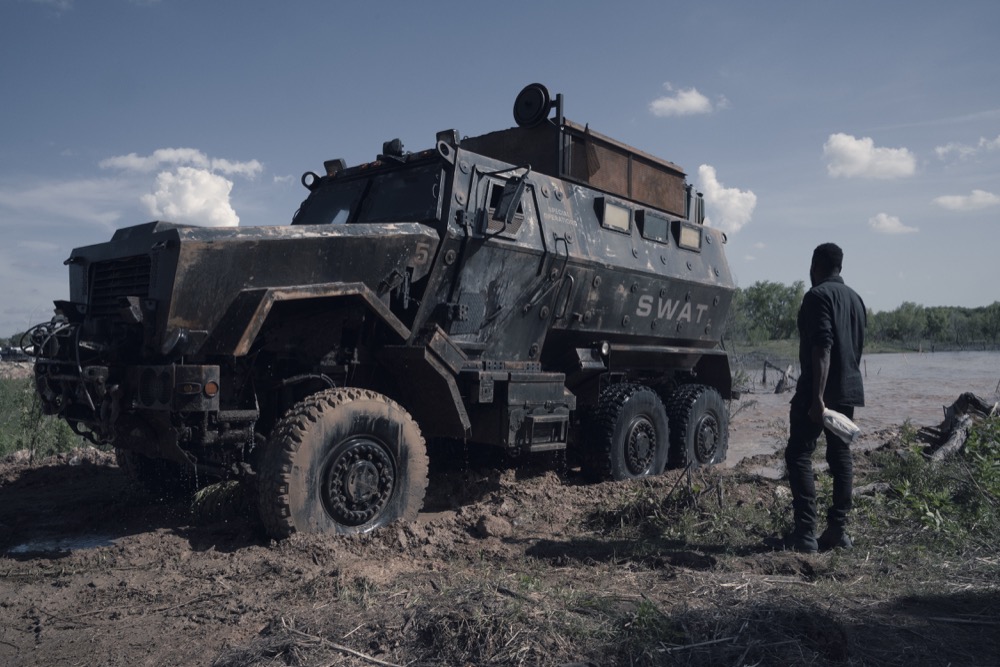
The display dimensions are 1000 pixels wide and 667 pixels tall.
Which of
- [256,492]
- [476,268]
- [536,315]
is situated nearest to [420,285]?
[476,268]

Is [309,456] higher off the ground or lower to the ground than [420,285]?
lower

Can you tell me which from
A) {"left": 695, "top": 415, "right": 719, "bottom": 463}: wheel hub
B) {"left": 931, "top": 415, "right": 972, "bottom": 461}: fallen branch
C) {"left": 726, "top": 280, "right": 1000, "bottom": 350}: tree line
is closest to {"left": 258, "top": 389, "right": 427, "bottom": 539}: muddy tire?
{"left": 695, "top": 415, "right": 719, "bottom": 463}: wheel hub

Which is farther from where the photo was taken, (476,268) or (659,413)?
(659,413)

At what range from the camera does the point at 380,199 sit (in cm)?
693

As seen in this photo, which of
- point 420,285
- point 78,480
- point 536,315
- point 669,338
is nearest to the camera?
point 420,285

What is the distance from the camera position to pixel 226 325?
5035 mm

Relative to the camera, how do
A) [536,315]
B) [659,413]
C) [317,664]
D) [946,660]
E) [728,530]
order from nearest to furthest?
[317,664] < [946,660] < [728,530] < [536,315] < [659,413]

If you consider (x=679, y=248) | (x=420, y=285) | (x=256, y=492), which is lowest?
(x=256, y=492)

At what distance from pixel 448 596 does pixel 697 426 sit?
239 inches

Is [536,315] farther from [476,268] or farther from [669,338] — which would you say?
[669,338]

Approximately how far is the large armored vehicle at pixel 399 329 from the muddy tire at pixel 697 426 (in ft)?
0.10

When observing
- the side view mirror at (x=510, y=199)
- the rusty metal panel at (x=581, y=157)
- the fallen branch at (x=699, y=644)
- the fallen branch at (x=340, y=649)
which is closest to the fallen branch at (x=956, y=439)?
the rusty metal panel at (x=581, y=157)

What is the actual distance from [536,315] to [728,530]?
2686mm

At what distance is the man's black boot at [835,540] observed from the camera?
195 inches
